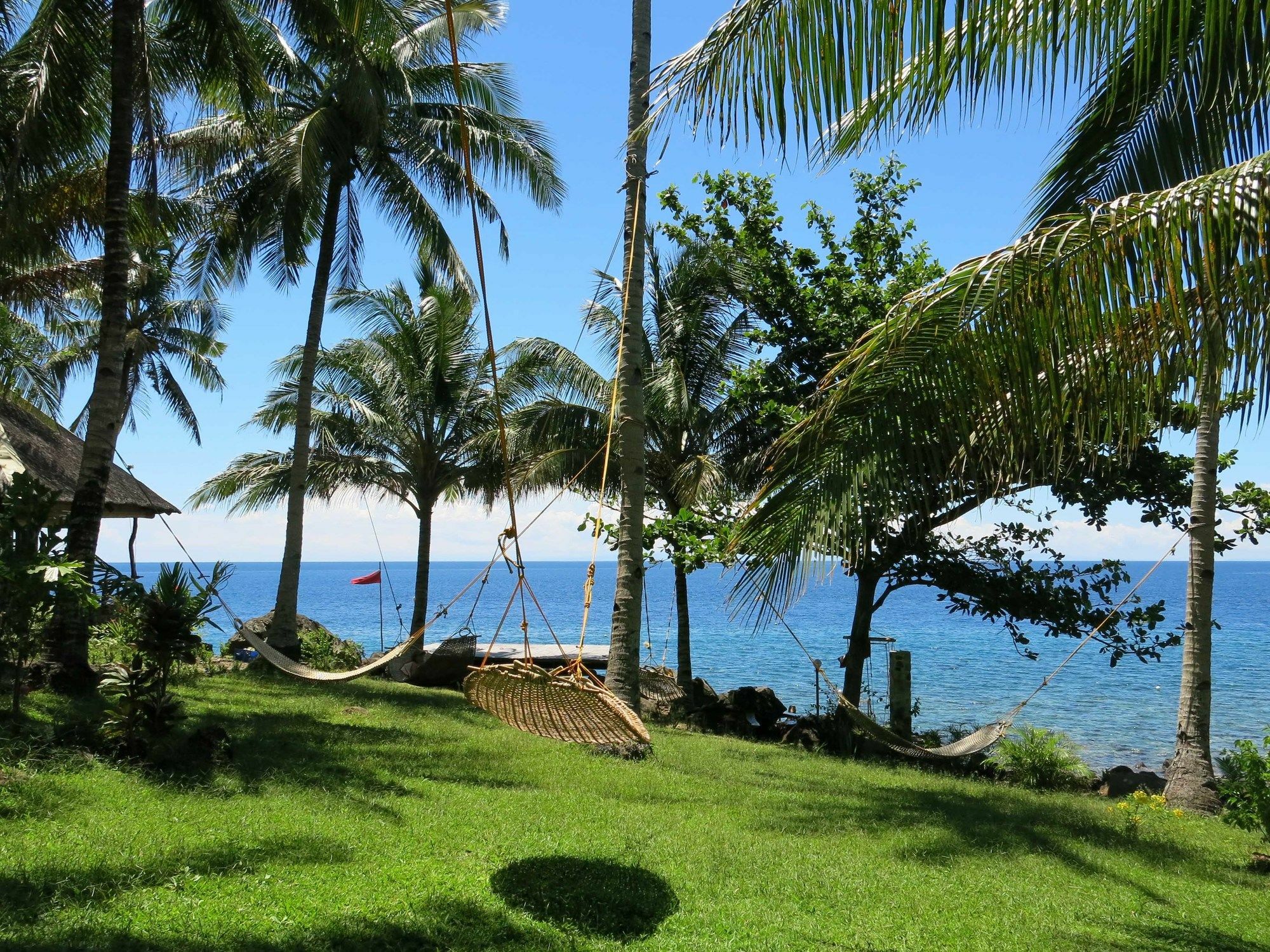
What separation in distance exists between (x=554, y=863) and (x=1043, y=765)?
6.61 metres

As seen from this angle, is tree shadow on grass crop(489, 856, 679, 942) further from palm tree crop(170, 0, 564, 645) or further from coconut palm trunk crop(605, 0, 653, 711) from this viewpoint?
palm tree crop(170, 0, 564, 645)

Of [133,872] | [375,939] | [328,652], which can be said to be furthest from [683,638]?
[375,939]

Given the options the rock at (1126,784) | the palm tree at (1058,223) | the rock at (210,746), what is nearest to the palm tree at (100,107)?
the rock at (210,746)

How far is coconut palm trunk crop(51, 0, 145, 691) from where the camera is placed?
7.95 metres

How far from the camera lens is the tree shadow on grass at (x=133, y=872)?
12.4 feet

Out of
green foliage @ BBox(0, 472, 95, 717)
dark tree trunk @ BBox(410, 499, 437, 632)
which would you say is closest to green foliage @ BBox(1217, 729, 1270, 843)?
green foliage @ BBox(0, 472, 95, 717)

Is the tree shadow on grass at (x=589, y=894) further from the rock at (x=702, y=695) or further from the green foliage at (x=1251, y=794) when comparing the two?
the rock at (x=702, y=695)

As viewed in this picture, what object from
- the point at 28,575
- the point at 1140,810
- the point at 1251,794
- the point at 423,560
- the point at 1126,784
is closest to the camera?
the point at 28,575

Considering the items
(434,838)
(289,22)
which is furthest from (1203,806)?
(289,22)

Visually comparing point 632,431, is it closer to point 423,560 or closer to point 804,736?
point 804,736

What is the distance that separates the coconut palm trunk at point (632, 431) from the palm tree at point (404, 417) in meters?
7.05

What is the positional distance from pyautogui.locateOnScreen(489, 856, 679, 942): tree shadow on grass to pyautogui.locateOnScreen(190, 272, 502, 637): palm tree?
36.8 ft

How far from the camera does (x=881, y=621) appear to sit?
192 feet

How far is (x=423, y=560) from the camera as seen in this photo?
52.4 ft
